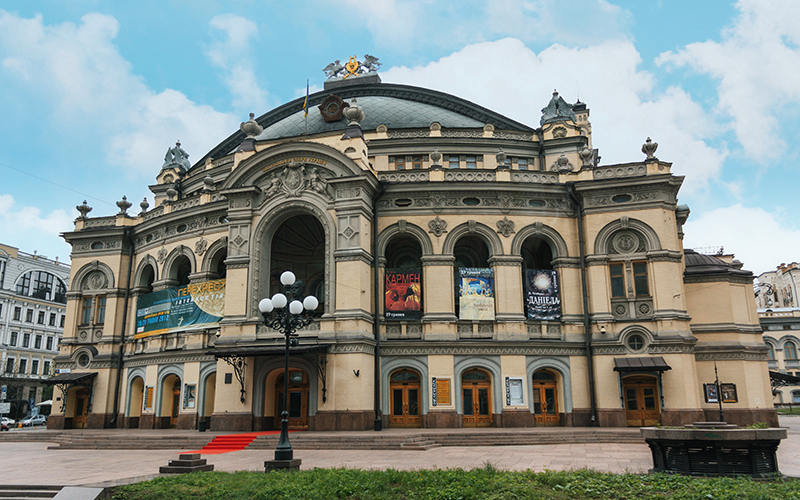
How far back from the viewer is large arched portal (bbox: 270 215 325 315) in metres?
35.4

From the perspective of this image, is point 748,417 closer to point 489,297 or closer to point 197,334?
point 489,297

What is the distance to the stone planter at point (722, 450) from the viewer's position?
558 inches

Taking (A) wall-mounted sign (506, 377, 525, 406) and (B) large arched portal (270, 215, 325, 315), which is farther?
(B) large arched portal (270, 215, 325, 315)

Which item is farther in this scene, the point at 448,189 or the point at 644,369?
the point at 448,189

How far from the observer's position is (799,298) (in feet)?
308

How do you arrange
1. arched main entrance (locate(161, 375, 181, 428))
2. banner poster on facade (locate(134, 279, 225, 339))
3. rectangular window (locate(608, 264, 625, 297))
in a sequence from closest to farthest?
rectangular window (locate(608, 264, 625, 297))
banner poster on facade (locate(134, 279, 225, 339))
arched main entrance (locate(161, 375, 181, 428))

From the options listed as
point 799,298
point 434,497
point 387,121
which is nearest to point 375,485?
point 434,497

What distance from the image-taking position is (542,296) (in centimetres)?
3219

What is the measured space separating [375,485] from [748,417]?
84.0ft

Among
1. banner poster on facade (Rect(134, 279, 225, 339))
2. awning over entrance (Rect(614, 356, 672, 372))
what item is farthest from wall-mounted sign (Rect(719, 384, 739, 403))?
banner poster on facade (Rect(134, 279, 225, 339))

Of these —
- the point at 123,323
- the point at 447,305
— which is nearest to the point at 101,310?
the point at 123,323

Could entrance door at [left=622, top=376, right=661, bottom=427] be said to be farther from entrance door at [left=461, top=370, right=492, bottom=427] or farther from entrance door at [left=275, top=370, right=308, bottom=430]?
entrance door at [left=275, top=370, right=308, bottom=430]

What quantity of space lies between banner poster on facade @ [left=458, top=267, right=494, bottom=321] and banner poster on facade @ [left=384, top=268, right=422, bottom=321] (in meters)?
2.20

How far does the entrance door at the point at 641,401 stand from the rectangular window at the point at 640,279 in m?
4.27
